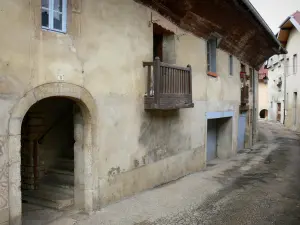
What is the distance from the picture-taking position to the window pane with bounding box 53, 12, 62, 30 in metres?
5.31

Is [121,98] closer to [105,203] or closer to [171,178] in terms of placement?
[105,203]

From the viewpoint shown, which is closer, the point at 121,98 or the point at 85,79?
the point at 85,79

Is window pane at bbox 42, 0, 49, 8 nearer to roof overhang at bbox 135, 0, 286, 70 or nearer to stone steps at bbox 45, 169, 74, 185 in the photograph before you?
roof overhang at bbox 135, 0, 286, 70

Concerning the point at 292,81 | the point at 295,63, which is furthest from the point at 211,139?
the point at 292,81

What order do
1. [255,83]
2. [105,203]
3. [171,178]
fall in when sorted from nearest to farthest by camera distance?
[105,203], [171,178], [255,83]

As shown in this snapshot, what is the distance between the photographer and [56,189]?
7062mm

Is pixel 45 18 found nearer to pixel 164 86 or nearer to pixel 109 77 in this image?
pixel 109 77

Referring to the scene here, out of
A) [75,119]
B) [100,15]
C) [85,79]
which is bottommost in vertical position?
[75,119]

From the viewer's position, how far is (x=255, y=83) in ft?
62.9

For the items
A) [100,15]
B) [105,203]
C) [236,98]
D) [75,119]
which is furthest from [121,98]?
[236,98]

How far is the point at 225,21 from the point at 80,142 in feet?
23.6

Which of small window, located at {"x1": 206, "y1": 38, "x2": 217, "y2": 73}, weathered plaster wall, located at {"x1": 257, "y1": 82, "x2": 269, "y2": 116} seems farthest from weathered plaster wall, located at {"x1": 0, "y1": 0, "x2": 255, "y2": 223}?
weathered plaster wall, located at {"x1": 257, "y1": 82, "x2": 269, "y2": 116}

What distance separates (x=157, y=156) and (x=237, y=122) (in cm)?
776

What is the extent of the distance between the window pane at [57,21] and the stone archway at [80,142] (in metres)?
0.91
